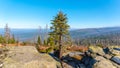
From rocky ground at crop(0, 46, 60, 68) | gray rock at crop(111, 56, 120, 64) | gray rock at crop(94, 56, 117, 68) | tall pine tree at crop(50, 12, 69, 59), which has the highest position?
tall pine tree at crop(50, 12, 69, 59)

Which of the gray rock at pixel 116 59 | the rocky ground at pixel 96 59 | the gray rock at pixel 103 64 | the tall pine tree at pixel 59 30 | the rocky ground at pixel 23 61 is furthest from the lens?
the tall pine tree at pixel 59 30

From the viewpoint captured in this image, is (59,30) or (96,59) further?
(59,30)

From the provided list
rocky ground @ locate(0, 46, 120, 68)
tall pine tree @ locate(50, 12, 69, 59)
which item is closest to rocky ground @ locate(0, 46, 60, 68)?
rocky ground @ locate(0, 46, 120, 68)

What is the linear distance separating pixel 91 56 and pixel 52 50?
44.1ft

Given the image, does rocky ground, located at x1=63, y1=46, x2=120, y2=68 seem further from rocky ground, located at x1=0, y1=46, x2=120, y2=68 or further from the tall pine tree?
the tall pine tree

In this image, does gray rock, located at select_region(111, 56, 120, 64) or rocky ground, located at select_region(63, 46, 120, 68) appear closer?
rocky ground, located at select_region(63, 46, 120, 68)

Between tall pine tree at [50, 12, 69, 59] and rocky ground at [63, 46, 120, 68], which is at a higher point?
tall pine tree at [50, 12, 69, 59]

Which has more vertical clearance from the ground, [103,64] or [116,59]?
[116,59]

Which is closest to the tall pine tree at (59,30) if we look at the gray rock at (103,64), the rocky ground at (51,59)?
the rocky ground at (51,59)

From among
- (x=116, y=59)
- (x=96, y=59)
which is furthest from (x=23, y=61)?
(x=116, y=59)

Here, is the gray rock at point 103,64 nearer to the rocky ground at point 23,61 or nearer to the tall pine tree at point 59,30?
the rocky ground at point 23,61

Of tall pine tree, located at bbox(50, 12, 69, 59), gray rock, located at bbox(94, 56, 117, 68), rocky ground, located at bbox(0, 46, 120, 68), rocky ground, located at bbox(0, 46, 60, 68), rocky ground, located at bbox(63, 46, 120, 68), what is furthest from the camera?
tall pine tree, located at bbox(50, 12, 69, 59)

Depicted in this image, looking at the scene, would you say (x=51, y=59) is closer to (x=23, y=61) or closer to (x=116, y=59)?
(x=23, y=61)

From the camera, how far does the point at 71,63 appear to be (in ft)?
111
